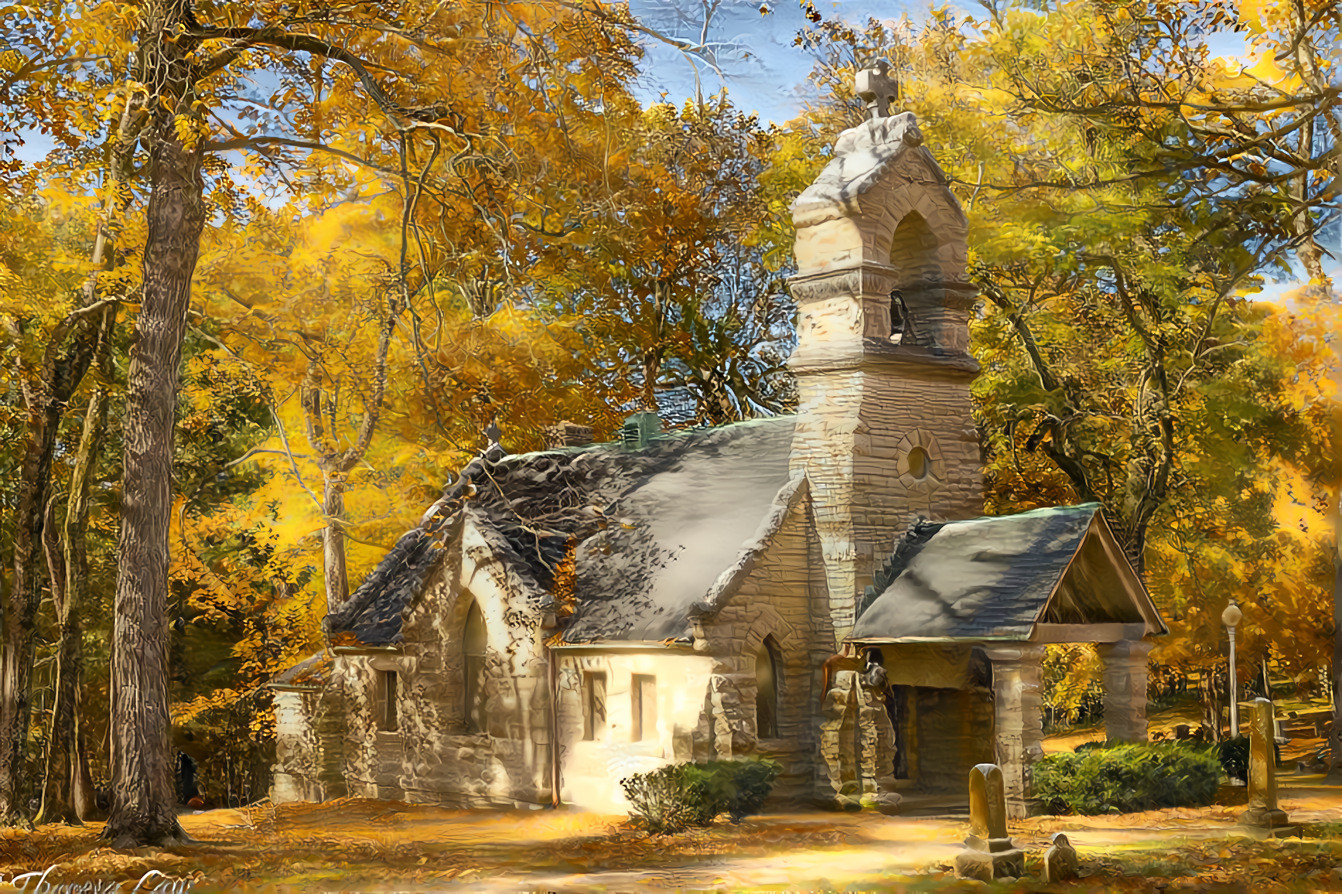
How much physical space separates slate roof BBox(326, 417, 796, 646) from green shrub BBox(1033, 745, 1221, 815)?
595 centimetres

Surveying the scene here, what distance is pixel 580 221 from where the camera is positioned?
3091 cm

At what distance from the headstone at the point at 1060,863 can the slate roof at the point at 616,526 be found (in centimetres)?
784

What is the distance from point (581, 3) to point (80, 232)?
16073 mm

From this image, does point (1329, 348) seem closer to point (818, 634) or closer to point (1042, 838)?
point (818, 634)

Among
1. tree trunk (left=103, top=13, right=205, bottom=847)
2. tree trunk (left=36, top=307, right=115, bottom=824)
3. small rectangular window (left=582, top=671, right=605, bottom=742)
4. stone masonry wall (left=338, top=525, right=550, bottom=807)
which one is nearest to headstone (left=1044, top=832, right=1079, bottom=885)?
small rectangular window (left=582, top=671, right=605, bottom=742)

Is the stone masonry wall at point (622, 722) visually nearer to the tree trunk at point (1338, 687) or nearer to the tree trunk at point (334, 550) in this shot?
the tree trunk at point (334, 550)

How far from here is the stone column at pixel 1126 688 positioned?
23.1 metres

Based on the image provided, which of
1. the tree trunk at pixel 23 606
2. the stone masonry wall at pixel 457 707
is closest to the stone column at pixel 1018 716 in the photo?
the stone masonry wall at pixel 457 707

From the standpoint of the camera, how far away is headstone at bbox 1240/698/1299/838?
19000mm

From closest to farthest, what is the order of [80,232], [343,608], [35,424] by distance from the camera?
1. [35,424]
2. [343,608]
3. [80,232]

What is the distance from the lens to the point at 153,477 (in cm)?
1970

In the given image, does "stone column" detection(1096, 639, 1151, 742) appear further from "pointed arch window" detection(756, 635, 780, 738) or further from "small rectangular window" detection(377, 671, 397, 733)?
"small rectangular window" detection(377, 671, 397, 733)

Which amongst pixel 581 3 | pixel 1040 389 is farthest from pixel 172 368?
pixel 1040 389

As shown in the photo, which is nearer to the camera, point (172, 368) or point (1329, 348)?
point (172, 368)
